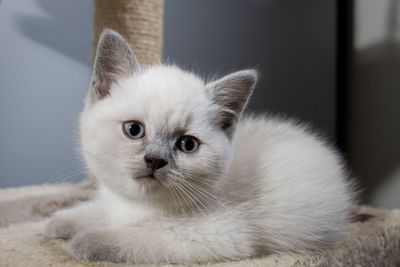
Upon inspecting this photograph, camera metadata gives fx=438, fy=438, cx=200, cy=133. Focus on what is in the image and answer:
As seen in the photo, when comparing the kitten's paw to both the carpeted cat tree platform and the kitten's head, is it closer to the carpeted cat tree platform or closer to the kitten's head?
the carpeted cat tree platform

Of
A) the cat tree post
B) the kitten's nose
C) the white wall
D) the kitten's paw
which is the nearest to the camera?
the kitten's nose

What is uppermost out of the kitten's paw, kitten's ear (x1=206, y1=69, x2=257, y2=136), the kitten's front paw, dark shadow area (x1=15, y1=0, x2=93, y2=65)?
dark shadow area (x1=15, y1=0, x2=93, y2=65)

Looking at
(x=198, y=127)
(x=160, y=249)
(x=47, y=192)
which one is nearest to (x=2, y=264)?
(x=160, y=249)

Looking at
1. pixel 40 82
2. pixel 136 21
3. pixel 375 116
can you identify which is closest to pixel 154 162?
pixel 136 21

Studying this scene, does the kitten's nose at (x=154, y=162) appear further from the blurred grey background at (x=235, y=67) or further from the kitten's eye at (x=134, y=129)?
the blurred grey background at (x=235, y=67)

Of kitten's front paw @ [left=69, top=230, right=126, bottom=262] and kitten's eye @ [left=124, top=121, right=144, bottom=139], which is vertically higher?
kitten's eye @ [left=124, top=121, right=144, bottom=139]

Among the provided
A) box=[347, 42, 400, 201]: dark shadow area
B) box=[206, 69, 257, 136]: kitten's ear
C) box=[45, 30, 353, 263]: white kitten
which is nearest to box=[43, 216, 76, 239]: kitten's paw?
box=[45, 30, 353, 263]: white kitten

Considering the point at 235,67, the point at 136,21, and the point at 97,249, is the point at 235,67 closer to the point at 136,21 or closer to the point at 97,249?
the point at 136,21

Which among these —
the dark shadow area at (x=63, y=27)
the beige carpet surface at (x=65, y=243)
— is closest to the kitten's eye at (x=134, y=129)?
the beige carpet surface at (x=65, y=243)
